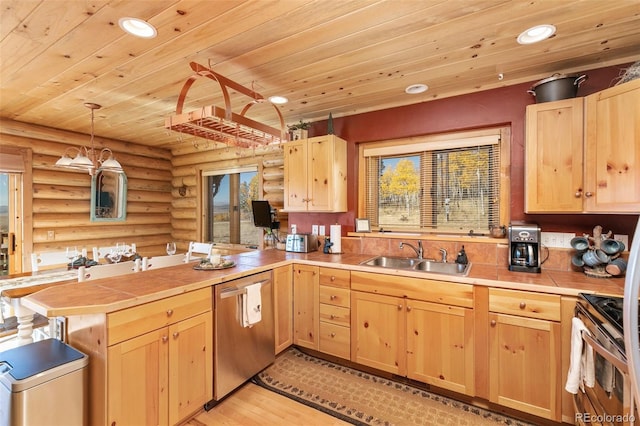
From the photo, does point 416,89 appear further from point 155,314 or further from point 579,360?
point 155,314

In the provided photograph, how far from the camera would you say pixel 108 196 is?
14.7 feet

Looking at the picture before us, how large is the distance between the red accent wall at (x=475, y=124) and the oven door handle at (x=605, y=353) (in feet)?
3.77

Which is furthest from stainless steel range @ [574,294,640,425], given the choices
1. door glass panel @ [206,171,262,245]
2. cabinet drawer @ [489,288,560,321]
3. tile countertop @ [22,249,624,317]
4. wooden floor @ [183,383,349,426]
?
door glass panel @ [206,171,262,245]

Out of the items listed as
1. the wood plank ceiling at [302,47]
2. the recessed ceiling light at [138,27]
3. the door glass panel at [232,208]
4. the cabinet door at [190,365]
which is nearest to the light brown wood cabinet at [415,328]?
the cabinet door at [190,365]

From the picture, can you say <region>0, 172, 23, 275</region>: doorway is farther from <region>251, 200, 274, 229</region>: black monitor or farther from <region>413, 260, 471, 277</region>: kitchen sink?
<region>413, 260, 471, 277</region>: kitchen sink

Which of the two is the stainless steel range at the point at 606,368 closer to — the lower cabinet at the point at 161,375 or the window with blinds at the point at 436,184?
the window with blinds at the point at 436,184

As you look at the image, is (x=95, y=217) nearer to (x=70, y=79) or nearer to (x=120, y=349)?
(x=70, y=79)

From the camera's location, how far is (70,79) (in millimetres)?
2469

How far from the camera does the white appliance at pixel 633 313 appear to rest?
771 mm

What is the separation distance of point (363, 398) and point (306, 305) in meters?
0.93

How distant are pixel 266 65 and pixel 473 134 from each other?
1996 millimetres

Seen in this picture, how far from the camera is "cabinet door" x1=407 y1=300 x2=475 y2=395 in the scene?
6.93 ft

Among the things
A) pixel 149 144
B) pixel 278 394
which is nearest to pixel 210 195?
pixel 149 144

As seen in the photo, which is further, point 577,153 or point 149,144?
point 149,144
